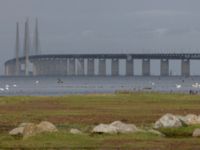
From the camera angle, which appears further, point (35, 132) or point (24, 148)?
point (35, 132)

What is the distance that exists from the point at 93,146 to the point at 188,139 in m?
4.84

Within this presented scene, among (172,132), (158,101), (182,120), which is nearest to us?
(172,132)

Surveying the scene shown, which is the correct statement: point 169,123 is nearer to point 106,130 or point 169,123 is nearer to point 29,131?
point 106,130

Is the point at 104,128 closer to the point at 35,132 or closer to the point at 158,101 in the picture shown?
the point at 35,132

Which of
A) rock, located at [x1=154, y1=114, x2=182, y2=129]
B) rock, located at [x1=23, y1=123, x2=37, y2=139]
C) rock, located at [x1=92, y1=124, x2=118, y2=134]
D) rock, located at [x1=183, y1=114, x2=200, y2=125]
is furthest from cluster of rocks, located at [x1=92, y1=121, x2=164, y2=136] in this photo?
rock, located at [x1=183, y1=114, x2=200, y2=125]

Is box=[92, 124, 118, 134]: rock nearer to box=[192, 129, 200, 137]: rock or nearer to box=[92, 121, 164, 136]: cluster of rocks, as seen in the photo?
box=[92, 121, 164, 136]: cluster of rocks

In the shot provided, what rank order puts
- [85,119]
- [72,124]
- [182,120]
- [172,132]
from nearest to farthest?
[172,132] < [182,120] < [72,124] < [85,119]

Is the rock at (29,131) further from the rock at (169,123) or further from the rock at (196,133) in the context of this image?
the rock at (169,123)

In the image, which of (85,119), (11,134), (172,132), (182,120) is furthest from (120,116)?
(11,134)

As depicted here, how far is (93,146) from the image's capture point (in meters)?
27.0

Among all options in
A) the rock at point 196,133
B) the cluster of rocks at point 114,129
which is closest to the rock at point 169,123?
the rock at point 196,133

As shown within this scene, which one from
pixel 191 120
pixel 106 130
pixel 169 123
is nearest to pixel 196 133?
pixel 106 130

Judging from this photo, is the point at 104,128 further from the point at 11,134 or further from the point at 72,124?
the point at 72,124

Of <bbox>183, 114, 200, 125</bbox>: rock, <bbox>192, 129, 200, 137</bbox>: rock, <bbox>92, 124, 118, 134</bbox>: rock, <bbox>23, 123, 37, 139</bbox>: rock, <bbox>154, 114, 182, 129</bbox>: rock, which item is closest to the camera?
<bbox>23, 123, 37, 139</bbox>: rock
